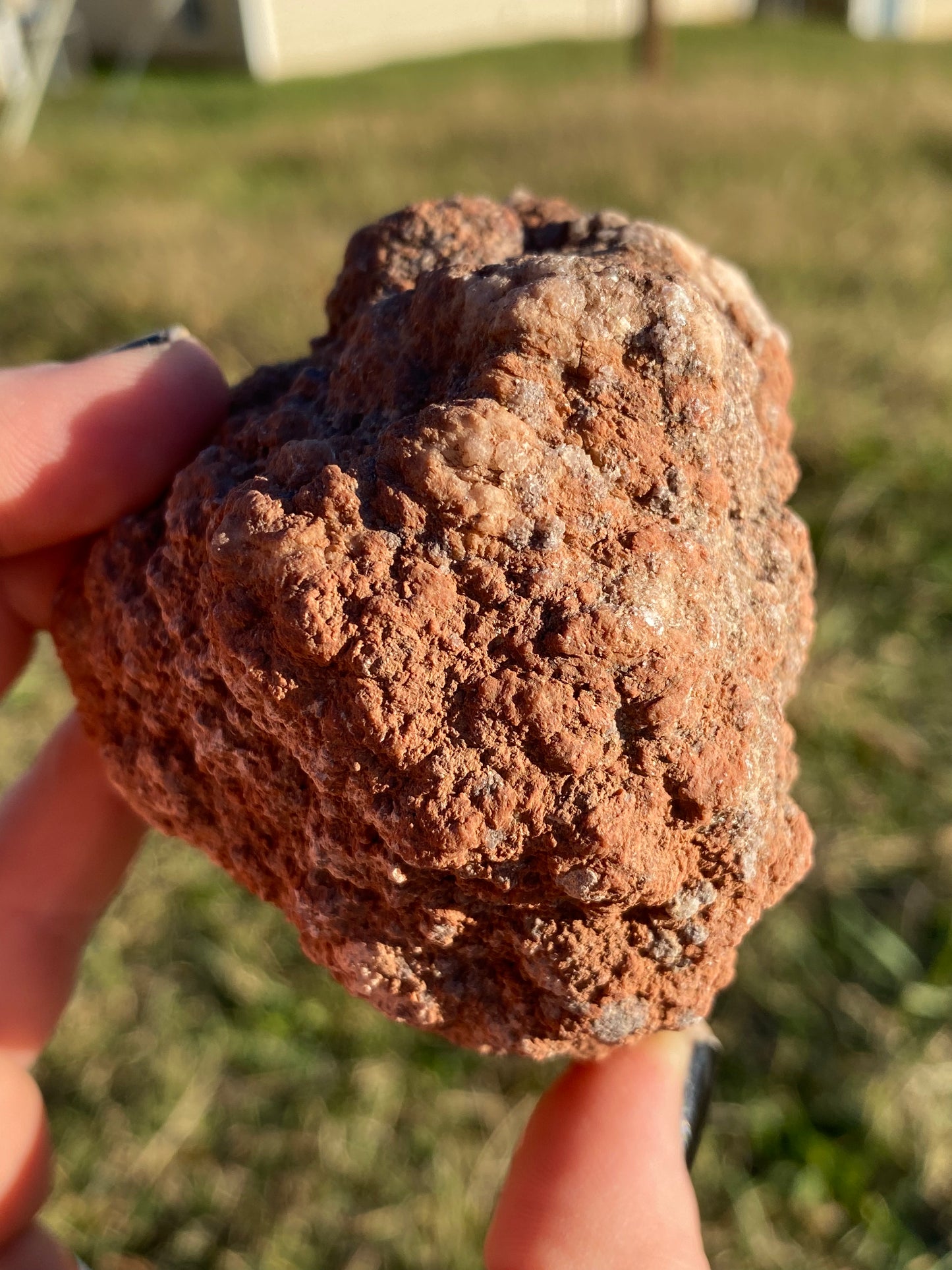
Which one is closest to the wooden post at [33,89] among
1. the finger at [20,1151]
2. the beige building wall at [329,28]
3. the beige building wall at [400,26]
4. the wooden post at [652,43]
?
the beige building wall at [329,28]

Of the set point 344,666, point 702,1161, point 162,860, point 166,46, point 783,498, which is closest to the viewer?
point 344,666

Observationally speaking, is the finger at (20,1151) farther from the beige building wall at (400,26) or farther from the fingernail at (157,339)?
the beige building wall at (400,26)

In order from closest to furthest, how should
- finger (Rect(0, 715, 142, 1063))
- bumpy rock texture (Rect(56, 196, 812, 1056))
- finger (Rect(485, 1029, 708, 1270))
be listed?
bumpy rock texture (Rect(56, 196, 812, 1056)) < finger (Rect(485, 1029, 708, 1270)) < finger (Rect(0, 715, 142, 1063))

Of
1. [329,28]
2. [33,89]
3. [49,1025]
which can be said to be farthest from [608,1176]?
[329,28]

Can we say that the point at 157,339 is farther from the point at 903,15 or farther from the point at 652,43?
the point at 903,15

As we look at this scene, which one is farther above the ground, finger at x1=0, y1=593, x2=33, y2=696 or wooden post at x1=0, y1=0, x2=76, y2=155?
finger at x1=0, y1=593, x2=33, y2=696

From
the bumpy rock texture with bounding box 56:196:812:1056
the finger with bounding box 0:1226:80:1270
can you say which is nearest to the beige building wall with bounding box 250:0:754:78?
the bumpy rock texture with bounding box 56:196:812:1056

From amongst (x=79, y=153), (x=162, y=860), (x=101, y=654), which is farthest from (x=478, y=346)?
(x=79, y=153)

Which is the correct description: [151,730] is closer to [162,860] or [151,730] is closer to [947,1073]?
[162,860]

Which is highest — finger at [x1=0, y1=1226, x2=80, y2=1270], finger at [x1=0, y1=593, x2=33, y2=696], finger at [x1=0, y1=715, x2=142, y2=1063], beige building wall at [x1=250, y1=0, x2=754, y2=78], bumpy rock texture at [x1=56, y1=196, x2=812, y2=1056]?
bumpy rock texture at [x1=56, y1=196, x2=812, y2=1056]

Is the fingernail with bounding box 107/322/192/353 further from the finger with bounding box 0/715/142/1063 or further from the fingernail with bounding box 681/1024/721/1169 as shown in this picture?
the fingernail with bounding box 681/1024/721/1169
